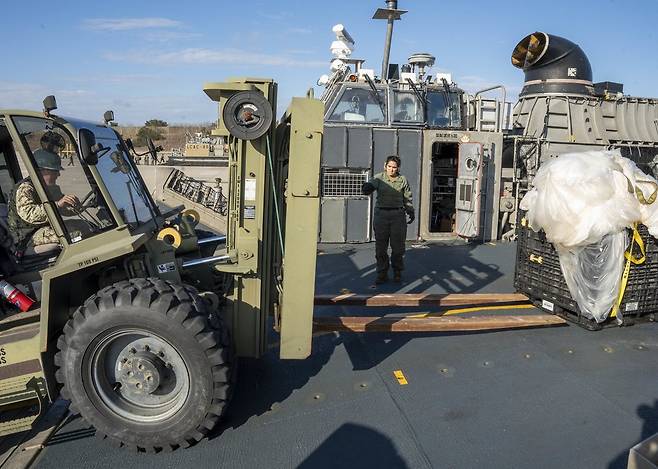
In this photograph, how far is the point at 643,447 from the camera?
177 centimetres

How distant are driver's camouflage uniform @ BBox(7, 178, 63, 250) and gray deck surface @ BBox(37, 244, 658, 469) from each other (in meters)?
1.32

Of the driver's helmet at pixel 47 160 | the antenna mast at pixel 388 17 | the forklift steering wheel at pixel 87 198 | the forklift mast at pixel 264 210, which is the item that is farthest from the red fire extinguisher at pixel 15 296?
the antenna mast at pixel 388 17

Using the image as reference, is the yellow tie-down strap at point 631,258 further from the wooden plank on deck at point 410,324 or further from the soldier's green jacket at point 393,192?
the soldier's green jacket at point 393,192

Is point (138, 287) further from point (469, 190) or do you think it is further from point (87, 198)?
point (469, 190)

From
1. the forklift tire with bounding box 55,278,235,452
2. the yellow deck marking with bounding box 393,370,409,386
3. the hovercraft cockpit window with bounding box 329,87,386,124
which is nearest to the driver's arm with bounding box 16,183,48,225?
the forklift tire with bounding box 55,278,235,452

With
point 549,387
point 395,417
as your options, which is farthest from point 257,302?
point 549,387

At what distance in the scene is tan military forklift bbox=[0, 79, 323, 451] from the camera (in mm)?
2949

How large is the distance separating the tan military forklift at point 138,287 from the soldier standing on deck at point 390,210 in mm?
3303

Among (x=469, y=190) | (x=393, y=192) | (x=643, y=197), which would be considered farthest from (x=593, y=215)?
(x=469, y=190)

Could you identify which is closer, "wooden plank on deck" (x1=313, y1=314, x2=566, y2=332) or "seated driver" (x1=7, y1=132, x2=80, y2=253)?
"seated driver" (x1=7, y1=132, x2=80, y2=253)

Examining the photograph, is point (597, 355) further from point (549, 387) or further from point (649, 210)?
point (649, 210)

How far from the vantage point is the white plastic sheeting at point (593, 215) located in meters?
4.26

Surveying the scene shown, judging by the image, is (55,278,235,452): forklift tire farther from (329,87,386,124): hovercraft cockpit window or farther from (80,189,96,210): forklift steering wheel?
(329,87,386,124): hovercraft cockpit window

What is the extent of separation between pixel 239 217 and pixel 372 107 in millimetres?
6955
